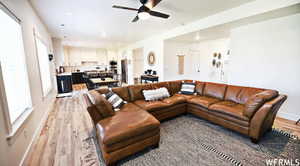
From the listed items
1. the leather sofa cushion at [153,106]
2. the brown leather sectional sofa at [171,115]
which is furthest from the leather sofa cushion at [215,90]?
the leather sofa cushion at [153,106]

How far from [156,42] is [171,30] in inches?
45.1

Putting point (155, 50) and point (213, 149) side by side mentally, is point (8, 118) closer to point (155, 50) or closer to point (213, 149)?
point (213, 149)

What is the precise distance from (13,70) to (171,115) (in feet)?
9.72

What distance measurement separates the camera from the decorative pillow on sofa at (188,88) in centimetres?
355

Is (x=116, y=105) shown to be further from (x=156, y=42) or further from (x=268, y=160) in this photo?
(x=156, y=42)

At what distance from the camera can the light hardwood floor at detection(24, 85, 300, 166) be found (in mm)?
1789

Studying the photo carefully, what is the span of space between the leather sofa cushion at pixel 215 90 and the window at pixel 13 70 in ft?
12.3

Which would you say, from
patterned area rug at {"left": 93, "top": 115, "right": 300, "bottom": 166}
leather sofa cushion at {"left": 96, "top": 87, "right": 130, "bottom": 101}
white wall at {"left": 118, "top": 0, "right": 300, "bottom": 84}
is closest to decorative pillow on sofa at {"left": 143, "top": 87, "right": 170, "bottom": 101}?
leather sofa cushion at {"left": 96, "top": 87, "right": 130, "bottom": 101}

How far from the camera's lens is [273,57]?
123 inches

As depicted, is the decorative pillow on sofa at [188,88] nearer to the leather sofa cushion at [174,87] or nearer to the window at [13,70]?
the leather sofa cushion at [174,87]

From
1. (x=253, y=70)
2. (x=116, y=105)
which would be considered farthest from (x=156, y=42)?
(x=116, y=105)

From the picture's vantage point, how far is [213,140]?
220 centimetres

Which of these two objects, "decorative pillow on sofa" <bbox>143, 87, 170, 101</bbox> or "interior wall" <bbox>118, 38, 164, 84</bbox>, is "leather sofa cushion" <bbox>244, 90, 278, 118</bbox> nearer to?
"decorative pillow on sofa" <bbox>143, 87, 170, 101</bbox>

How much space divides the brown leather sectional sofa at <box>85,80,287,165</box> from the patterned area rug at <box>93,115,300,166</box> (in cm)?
14
